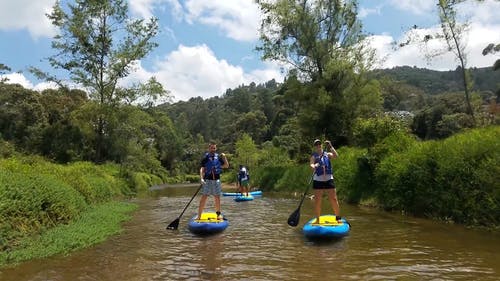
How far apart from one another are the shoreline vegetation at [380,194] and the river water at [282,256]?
522 millimetres

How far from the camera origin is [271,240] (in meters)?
10.5

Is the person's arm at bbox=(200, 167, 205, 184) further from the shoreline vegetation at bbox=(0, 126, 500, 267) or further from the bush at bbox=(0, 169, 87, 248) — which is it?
the bush at bbox=(0, 169, 87, 248)

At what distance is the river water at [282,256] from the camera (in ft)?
23.8

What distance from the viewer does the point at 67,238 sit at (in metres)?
9.72

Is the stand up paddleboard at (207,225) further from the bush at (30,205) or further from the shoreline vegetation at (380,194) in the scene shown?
the bush at (30,205)

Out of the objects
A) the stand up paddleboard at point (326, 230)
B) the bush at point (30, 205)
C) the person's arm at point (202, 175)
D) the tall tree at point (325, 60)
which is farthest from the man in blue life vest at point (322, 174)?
the tall tree at point (325, 60)

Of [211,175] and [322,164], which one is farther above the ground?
[322,164]

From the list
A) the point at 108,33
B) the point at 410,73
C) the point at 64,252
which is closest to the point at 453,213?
the point at 64,252

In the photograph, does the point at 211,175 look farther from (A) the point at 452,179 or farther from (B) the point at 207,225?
(A) the point at 452,179

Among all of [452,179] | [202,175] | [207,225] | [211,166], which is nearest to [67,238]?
[207,225]

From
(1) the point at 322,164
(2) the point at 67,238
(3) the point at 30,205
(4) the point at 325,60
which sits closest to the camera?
(2) the point at 67,238

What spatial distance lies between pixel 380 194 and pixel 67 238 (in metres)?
11.6

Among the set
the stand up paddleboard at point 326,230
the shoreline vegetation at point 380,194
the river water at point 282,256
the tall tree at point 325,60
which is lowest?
the river water at point 282,256

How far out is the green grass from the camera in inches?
324
